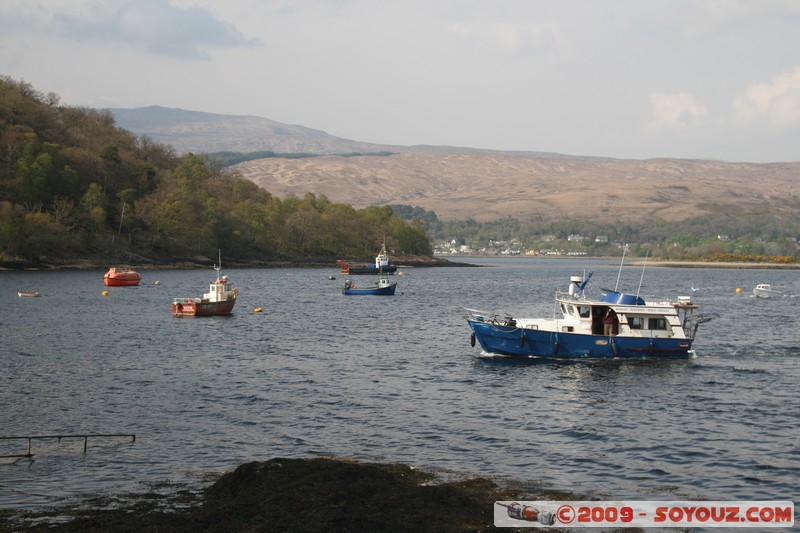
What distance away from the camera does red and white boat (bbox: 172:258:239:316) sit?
262 ft

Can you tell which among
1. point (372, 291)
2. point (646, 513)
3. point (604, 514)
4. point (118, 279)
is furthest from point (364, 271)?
point (604, 514)

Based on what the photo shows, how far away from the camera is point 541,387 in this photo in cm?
4266

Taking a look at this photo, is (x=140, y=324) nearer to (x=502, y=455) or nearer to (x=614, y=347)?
(x=614, y=347)

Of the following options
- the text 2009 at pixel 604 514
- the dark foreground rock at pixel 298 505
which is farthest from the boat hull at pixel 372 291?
the text 2009 at pixel 604 514

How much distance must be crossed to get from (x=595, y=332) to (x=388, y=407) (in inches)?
778

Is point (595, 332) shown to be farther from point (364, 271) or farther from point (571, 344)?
point (364, 271)

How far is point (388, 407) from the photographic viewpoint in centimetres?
3694

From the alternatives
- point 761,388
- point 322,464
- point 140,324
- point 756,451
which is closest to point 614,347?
point 761,388

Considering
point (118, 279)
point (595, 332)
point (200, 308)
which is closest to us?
point (595, 332)

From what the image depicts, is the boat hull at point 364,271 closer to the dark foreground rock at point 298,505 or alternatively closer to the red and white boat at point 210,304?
the red and white boat at point 210,304

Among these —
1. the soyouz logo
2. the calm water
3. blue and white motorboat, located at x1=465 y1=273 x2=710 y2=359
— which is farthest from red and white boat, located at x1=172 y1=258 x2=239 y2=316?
the soyouz logo

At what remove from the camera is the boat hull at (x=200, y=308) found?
7981cm

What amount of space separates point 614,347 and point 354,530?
1413 inches

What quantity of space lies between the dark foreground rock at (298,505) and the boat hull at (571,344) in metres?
27.6
